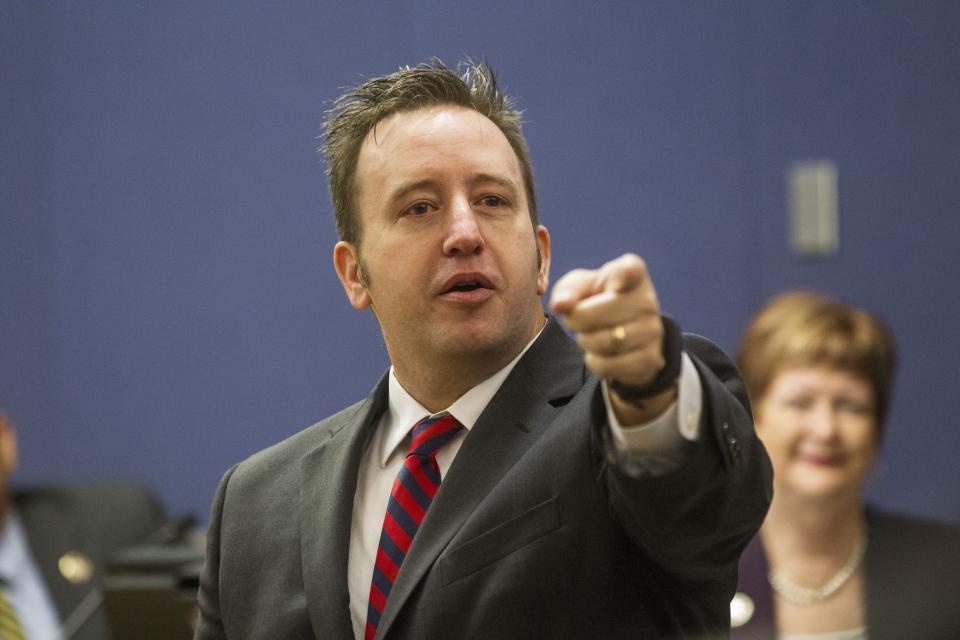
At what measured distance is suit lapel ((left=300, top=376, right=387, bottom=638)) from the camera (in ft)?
4.26

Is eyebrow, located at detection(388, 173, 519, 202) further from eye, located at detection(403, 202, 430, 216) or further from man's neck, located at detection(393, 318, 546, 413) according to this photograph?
man's neck, located at detection(393, 318, 546, 413)

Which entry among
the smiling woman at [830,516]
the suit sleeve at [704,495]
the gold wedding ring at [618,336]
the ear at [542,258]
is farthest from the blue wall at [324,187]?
the gold wedding ring at [618,336]

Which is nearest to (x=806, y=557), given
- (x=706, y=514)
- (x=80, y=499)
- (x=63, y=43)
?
(x=706, y=514)

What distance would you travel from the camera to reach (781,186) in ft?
9.76

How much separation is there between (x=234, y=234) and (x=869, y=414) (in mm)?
1970

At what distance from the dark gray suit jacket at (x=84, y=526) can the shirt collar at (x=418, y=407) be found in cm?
164

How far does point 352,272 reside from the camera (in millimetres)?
1607

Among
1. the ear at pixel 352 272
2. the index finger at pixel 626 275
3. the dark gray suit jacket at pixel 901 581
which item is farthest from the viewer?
the dark gray suit jacket at pixel 901 581

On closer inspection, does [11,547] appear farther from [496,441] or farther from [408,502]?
[496,441]

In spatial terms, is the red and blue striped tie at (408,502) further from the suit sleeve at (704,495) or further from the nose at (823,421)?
the nose at (823,421)

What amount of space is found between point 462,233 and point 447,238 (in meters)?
0.03

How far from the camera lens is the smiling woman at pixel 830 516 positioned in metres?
1.86

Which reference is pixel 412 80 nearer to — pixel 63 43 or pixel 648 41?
pixel 648 41

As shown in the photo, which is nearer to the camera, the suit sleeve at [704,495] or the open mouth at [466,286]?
the suit sleeve at [704,495]
